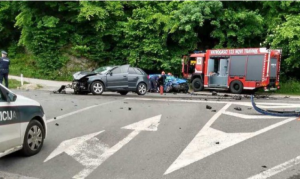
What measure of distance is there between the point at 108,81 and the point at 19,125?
10.1 metres

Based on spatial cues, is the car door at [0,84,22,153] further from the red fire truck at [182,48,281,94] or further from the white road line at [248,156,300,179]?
the red fire truck at [182,48,281,94]

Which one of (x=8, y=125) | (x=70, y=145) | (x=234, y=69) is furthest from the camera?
(x=234, y=69)

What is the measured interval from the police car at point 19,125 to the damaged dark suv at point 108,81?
9042mm

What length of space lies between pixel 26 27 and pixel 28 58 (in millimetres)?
3545

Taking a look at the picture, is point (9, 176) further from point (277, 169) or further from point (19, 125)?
point (277, 169)

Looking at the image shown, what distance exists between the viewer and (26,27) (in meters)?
26.8

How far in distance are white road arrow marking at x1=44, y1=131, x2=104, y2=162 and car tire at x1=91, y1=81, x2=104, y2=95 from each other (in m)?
8.22

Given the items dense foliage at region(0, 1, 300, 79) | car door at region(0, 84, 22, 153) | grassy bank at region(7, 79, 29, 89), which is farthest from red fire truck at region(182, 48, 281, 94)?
car door at region(0, 84, 22, 153)

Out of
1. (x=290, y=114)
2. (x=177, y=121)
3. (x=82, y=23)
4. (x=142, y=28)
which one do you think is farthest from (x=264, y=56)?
(x=82, y=23)

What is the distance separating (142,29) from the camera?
84.3 feet

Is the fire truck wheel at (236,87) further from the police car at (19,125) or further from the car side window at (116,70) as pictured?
the police car at (19,125)

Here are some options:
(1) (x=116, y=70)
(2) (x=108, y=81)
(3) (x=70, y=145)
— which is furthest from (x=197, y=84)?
(3) (x=70, y=145)

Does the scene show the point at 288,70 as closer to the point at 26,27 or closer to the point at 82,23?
the point at 82,23

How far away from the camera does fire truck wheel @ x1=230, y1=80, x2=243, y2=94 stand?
21.0 metres
